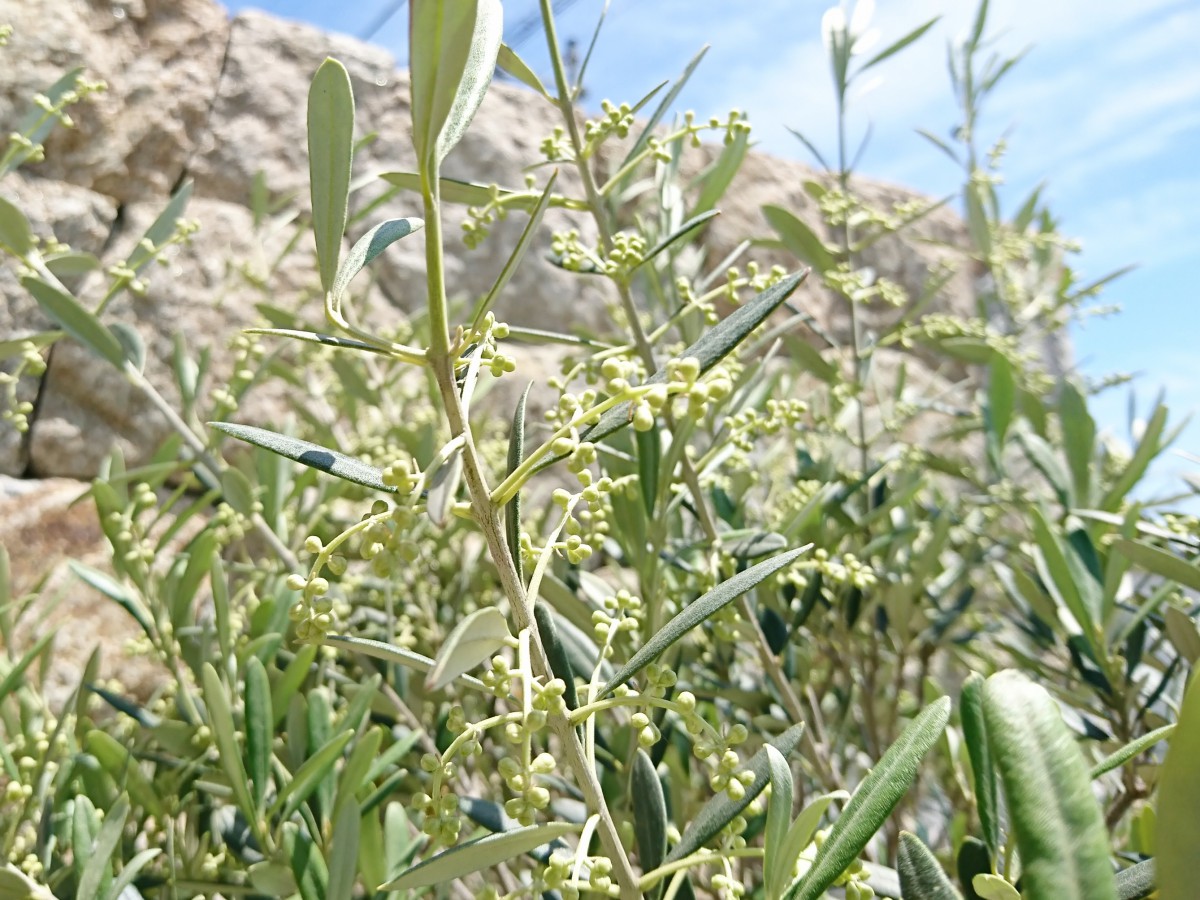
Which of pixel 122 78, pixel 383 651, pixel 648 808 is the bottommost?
pixel 648 808

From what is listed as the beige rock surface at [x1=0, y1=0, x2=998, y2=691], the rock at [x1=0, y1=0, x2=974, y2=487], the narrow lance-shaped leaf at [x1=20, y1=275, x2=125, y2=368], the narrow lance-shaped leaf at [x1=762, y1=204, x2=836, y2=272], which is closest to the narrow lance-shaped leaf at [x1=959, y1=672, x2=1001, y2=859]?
the narrow lance-shaped leaf at [x1=762, y1=204, x2=836, y2=272]

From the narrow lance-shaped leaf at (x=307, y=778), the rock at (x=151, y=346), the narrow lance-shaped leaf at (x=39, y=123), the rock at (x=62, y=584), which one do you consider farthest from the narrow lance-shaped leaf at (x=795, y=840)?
the rock at (x=151, y=346)

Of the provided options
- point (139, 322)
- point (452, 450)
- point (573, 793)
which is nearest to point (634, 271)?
point (452, 450)

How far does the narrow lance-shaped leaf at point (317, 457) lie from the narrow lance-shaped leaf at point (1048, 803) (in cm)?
27

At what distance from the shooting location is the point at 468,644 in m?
0.36

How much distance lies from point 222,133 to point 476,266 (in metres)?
0.90

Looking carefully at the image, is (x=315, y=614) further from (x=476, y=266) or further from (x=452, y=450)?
(x=476, y=266)

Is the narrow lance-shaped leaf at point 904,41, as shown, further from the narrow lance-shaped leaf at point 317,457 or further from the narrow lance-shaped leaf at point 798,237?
the narrow lance-shaped leaf at point 317,457

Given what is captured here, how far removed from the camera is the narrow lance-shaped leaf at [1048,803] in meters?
0.26

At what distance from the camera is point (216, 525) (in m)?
1.05

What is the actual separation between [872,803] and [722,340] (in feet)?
0.76

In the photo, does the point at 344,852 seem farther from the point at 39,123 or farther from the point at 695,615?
the point at 39,123

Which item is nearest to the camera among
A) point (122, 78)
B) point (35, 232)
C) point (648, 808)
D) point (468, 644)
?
point (468, 644)

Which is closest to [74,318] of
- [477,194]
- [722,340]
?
[477,194]
